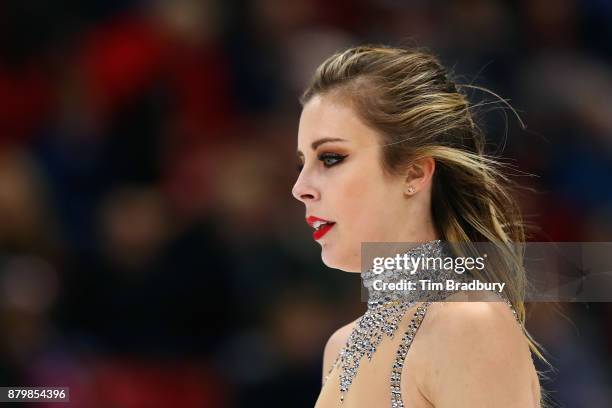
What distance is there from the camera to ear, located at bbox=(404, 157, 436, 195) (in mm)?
1749

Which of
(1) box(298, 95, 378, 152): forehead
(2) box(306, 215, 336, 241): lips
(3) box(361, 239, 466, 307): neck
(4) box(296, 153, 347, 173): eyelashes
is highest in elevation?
(1) box(298, 95, 378, 152): forehead

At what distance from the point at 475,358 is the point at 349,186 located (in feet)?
1.32

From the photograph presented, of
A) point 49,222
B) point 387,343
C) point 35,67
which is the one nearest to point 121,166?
point 49,222

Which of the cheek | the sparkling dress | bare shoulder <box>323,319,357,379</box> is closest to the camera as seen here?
the sparkling dress

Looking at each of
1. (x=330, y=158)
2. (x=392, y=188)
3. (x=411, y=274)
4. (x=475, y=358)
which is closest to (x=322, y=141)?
(x=330, y=158)

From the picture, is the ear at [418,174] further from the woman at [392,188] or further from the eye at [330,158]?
the eye at [330,158]

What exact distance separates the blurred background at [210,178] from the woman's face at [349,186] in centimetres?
96

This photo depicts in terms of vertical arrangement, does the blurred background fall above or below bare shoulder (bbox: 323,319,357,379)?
above

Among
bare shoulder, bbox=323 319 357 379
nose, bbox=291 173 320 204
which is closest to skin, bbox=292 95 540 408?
nose, bbox=291 173 320 204

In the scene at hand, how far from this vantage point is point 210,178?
3199 mm

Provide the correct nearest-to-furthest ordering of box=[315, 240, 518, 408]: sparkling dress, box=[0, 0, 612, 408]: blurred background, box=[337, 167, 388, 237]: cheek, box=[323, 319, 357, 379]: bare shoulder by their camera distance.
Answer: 1. box=[315, 240, 518, 408]: sparkling dress
2. box=[337, 167, 388, 237]: cheek
3. box=[323, 319, 357, 379]: bare shoulder
4. box=[0, 0, 612, 408]: blurred background

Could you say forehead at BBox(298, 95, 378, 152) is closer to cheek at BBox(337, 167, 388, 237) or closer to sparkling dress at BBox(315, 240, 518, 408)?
cheek at BBox(337, 167, 388, 237)

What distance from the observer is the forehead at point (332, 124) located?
174 centimetres

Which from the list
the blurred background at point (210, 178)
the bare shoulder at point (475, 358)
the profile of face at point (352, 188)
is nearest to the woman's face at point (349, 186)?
the profile of face at point (352, 188)
